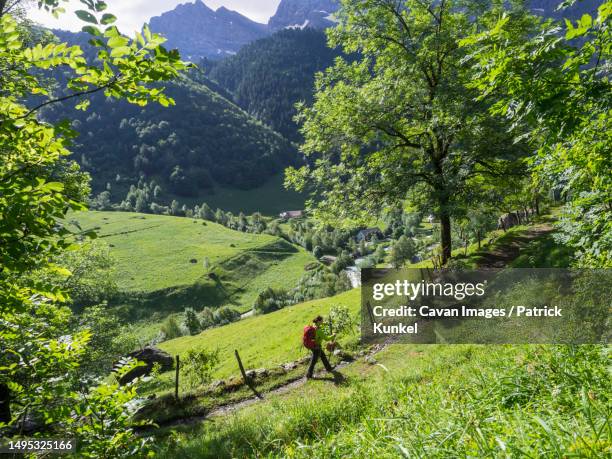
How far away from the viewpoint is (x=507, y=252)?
24156 millimetres

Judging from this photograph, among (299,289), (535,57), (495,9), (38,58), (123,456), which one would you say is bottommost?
(299,289)

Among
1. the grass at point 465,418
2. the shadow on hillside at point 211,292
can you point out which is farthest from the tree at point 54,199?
the shadow on hillside at point 211,292

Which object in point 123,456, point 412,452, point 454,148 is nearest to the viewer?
point 412,452

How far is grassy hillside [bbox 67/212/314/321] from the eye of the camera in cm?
12662

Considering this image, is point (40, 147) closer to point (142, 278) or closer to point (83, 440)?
point (83, 440)

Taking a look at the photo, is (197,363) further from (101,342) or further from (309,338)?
(101,342)

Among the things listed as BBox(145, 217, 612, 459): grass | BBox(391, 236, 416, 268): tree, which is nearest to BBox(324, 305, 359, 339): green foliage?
BBox(145, 217, 612, 459): grass

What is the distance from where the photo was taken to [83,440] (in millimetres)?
5164

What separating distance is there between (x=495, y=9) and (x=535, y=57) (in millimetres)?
17063

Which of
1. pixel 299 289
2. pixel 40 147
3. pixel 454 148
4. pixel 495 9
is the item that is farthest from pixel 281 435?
pixel 299 289

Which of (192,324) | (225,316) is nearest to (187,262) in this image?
(225,316)

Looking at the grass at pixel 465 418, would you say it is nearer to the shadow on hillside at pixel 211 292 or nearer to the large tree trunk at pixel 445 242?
the large tree trunk at pixel 445 242
